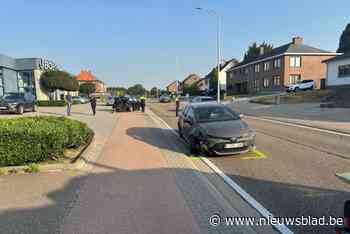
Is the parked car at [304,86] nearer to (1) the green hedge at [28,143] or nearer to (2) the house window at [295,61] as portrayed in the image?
(2) the house window at [295,61]

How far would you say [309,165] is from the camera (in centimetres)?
588

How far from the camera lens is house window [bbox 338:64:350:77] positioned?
2895cm

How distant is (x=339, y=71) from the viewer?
30.3 m

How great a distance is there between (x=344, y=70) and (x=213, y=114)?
29.0m

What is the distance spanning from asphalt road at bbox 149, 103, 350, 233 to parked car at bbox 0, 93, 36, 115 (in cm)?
1974

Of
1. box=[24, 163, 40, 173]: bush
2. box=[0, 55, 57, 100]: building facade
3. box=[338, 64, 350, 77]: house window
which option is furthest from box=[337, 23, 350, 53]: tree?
box=[24, 163, 40, 173]: bush

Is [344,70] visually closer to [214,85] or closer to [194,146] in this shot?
[194,146]

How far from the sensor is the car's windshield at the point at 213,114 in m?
7.86

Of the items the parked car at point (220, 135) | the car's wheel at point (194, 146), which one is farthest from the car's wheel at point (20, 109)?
the car's wheel at point (194, 146)

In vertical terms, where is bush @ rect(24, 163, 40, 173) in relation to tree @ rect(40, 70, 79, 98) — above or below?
below

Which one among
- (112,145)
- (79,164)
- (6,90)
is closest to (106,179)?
(79,164)

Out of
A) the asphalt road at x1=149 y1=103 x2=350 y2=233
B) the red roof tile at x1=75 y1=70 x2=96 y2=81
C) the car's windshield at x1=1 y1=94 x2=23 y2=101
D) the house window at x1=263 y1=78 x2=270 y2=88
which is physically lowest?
the asphalt road at x1=149 y1=103 x2=350 y2=233

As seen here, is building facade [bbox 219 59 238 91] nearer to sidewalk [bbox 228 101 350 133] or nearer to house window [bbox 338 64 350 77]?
house window [bbox 338 64 350 77]

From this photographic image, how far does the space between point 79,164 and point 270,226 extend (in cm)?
424
